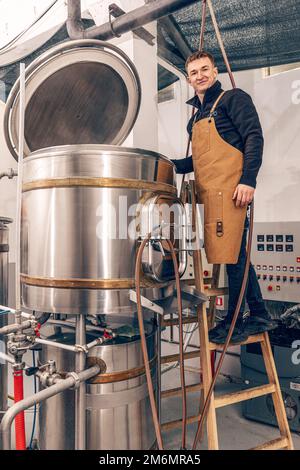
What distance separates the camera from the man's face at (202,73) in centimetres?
153

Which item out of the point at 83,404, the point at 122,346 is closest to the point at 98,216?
the point at 122,346

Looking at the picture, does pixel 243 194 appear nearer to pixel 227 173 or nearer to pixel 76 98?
pixel 227 173

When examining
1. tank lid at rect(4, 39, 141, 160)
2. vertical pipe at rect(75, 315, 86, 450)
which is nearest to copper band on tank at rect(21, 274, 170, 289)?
vertical pipe at rect(75, 315, 86, 450)

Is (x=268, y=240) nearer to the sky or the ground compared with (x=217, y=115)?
nearer to the ground

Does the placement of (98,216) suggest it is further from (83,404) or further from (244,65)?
(244,65)

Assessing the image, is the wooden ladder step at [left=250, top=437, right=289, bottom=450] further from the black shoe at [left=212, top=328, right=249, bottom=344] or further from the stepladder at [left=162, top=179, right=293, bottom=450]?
the black shoe at [left=212, top=328, right=249, bottom=344]

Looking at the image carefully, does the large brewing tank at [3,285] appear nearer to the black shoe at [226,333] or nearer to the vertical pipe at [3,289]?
the vertical pipe at [3,289]

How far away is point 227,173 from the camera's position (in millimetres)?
1386

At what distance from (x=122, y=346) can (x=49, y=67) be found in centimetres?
97

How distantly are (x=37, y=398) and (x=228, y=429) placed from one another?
119 cm

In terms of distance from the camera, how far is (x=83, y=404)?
1151mm

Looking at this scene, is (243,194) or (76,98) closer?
(243,194)

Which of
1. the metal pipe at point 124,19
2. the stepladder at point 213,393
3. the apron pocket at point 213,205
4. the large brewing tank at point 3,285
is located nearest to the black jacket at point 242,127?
the apron pocket at point 213,205

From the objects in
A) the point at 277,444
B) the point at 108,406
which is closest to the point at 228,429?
the point at 277,444
